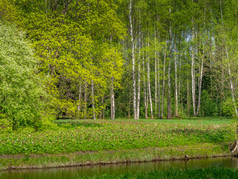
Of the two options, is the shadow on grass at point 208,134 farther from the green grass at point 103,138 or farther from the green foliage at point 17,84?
the green foliage at point 17,84

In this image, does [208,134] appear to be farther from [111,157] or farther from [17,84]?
[17,84]

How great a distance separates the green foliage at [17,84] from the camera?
16078 millimetres

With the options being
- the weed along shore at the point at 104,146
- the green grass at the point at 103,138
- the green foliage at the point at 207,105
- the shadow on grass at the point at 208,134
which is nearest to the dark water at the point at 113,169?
the weed along shore at the point at 104,146

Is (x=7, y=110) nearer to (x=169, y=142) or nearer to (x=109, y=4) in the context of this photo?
(x=169, y=142)

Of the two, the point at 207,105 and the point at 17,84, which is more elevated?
the point at 17,84

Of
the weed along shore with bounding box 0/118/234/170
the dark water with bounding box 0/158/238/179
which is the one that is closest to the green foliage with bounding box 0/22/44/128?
the weed along shore with bounding box 0/118/234/170

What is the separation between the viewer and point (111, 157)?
15.5 meters

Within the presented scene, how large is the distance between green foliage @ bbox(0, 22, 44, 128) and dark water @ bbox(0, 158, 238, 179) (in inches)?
174

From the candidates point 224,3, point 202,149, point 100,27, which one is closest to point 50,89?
point 100,27

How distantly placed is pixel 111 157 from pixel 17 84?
7553 millimetres

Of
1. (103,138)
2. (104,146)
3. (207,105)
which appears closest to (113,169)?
(104,146)

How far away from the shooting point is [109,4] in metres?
25.1

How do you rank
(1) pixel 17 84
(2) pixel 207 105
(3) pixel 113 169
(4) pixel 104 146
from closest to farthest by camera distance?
(3) pixel 113 169, (1) pixel 17 84, (4) pixel 104 146, (2) pixel 207 105

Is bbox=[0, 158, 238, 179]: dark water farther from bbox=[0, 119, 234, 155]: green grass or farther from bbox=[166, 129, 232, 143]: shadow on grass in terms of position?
bbox=[166, 129, 232, 143]: shadow on grass
